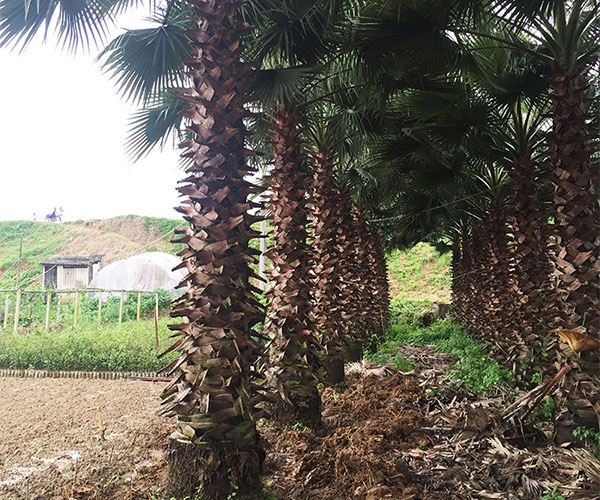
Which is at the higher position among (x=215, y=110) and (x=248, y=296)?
(x=215, y=110)

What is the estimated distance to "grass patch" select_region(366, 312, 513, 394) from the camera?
6.18 metres

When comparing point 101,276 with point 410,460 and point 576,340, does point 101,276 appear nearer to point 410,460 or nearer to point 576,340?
point 410,460

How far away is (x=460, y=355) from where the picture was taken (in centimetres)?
867

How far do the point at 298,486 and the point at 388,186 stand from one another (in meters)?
8.69

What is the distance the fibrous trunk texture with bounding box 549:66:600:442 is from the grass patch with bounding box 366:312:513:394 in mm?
→ 1727

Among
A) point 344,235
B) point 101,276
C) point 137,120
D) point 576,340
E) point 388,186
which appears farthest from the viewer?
point 101,276

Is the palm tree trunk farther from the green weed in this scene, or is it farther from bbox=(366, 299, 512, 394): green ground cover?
the green weed

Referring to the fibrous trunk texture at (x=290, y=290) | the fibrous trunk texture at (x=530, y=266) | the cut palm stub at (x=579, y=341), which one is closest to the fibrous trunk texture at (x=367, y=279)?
the fibrous trunk texture at (x=530, y=266)

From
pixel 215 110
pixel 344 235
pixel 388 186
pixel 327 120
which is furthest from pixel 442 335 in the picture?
pixel 215 110

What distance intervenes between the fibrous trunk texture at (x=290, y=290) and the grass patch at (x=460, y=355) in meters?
2.39

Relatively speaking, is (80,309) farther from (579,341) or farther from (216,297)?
(579,341)

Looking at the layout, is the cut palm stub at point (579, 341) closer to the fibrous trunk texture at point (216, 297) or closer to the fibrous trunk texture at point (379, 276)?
the fibrous trunk texture at point (216, 297)

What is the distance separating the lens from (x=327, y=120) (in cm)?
703

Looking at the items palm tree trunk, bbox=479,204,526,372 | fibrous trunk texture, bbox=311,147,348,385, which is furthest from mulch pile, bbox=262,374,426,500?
palm tree trunk, bbox=479,204,526,372
